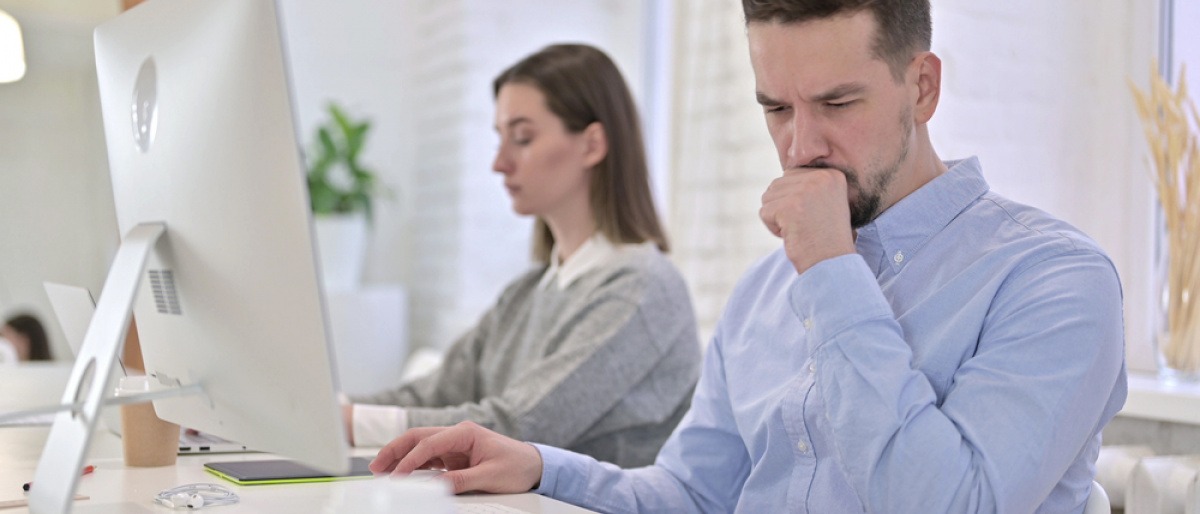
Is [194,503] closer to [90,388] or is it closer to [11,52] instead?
[90,388]

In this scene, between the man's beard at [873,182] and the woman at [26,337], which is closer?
the man's beard at [873,182]

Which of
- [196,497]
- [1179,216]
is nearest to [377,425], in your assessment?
[196,497]

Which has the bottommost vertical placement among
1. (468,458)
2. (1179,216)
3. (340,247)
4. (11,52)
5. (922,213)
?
(340,247)

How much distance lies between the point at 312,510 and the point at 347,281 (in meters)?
2.95

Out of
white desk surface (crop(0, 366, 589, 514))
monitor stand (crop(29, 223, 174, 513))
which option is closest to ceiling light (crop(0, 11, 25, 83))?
white desk surface (crop(0, 366, 589, 514))

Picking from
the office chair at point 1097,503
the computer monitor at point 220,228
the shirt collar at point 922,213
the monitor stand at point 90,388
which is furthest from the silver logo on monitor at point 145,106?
the office chair at point 1097,503

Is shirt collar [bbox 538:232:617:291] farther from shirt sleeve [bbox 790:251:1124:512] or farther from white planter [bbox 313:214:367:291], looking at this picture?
white planter [bbox 313:214:367:291]

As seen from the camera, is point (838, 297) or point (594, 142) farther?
point (594, 142)

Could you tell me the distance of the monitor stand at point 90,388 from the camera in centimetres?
93

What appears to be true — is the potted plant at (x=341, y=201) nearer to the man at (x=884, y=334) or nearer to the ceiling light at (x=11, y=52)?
the ceiling light at (x=11, y=52)

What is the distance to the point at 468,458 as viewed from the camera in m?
1.27

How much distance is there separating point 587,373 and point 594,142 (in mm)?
498

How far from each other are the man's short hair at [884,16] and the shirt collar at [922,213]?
128mm

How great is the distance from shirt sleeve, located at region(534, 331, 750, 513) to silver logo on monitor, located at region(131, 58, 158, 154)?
57cm
